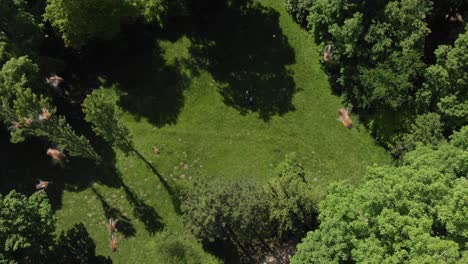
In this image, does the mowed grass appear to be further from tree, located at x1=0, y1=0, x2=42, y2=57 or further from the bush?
tree, located at x1=0, y1=0, x2=42, y2=57

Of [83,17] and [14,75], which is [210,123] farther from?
[14,75]

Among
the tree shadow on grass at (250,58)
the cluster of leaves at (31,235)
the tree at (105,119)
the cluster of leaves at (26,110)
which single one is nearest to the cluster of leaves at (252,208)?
the tree at (105,119)

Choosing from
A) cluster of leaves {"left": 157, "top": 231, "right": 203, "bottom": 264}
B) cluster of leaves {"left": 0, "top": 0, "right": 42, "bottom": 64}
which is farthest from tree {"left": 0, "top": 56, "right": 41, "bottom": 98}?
cluster of leaves {"left": 157, "top": 231, "right": 203, "bottom": 264}

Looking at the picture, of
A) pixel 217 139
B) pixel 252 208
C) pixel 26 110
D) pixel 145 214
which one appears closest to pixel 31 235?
pixel 26 110

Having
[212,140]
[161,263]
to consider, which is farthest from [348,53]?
[161,263]

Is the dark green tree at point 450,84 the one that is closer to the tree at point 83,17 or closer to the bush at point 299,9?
the bush at point 299,9

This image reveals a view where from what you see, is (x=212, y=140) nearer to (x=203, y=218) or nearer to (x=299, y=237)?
(x=203, y=218)
